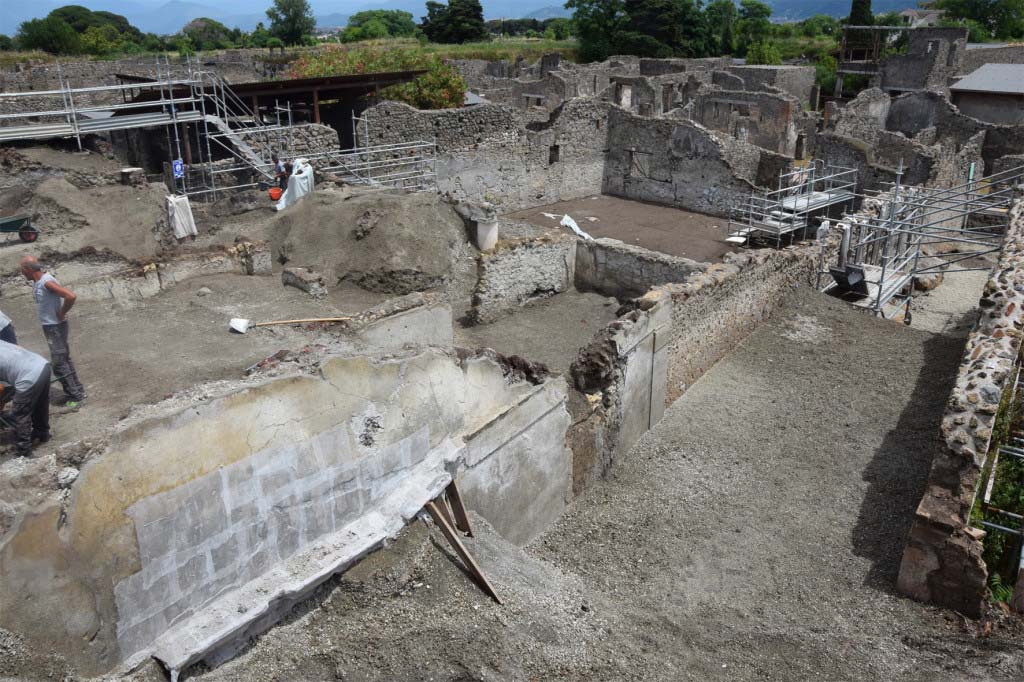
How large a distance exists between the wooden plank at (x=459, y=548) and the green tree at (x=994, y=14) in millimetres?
67132

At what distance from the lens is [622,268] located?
14367 millimetres

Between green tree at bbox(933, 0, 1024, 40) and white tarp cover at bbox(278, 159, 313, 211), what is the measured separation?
2405 inches

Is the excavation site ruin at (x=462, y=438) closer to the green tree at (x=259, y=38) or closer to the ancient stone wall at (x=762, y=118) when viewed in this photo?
the ancient stone wall at (x=762, y=118)

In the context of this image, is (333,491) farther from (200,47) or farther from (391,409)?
(200,47)

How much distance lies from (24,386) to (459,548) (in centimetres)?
340

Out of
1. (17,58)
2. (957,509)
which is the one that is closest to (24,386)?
(957,509)

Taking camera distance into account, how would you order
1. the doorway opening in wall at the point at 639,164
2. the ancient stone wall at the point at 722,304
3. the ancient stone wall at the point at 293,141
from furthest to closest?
the doorway opening in wall at the point at 639,164 < the ancient stone wall at the point at 293,141 < the ancient stone wall at the point at 722,304

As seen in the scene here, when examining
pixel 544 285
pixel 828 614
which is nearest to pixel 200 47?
pixel 544 285

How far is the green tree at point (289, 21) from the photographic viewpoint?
2605 inches

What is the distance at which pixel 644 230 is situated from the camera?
21.2m

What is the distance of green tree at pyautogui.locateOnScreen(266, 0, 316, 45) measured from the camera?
66156mm

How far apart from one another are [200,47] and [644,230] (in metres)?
49.3

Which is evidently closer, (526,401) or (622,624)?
(622,624)

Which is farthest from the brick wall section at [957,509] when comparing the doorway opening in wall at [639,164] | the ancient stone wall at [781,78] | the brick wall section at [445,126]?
the ancient stone wall at [781,78]
